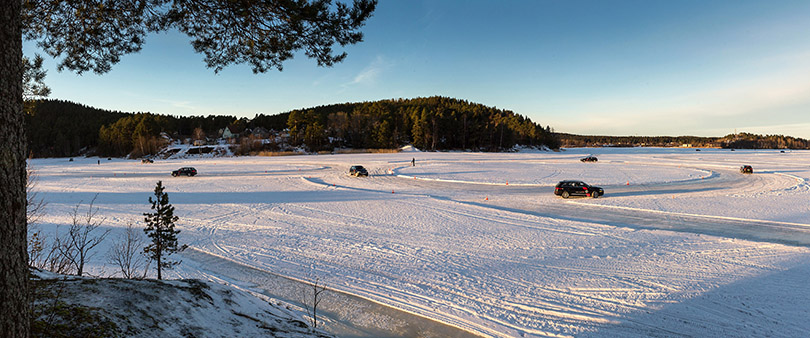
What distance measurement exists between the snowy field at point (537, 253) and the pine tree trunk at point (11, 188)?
7.21 meters

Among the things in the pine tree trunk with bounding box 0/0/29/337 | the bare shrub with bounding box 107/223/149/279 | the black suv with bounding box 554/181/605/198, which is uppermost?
the pine tree trunk with bounding box 0/0/29/337

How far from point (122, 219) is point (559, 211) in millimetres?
22979

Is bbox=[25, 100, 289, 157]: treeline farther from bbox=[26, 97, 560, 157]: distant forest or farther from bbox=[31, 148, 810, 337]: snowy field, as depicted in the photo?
bbox=[31, 148, 810, 337]: snowy field

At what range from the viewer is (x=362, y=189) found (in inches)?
1174

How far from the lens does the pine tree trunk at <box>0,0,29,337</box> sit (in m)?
2.35

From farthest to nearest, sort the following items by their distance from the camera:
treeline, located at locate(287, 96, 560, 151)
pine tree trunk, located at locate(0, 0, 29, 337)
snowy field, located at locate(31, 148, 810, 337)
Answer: treeline, located at locate(287, 96, 560, 151)
snowy field, located at locate(31, 148, 810, 337)
pine tree trunk, located at locate(0, 0, 29, 337)

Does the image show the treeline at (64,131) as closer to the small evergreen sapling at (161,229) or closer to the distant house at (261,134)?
the distant house at (261,134)

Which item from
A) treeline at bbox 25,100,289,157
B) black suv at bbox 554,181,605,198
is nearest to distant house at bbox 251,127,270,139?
treeline at bbox 25,100,289,157

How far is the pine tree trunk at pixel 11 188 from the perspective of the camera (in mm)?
2352

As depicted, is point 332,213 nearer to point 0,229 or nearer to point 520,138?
point 0,229

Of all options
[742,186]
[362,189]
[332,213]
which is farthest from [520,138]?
[332,213]

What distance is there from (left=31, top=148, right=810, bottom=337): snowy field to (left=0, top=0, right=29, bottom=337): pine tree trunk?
23.7 feet

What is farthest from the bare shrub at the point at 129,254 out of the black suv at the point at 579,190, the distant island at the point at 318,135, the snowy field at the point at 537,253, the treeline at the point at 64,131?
the treeline at the point at 64,131

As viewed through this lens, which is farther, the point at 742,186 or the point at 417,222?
the point at 742,186
